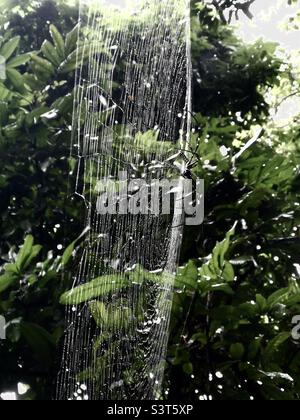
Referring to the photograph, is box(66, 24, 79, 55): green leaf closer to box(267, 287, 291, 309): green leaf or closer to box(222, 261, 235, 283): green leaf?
box(222, 261, 235, 283): green leaf

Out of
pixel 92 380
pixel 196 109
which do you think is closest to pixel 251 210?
pixel 92 380

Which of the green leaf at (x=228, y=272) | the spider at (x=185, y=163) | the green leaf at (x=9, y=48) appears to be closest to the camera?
the green leaf at (x=228, y=272)

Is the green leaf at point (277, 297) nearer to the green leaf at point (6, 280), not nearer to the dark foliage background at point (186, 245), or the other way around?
the dark foliage background at point (186, 245)

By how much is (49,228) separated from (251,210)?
3.27 feet

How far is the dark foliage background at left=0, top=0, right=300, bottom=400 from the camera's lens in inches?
81.8

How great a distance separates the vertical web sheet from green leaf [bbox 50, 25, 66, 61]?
0.12 m

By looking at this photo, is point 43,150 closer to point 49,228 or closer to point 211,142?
point 49,228

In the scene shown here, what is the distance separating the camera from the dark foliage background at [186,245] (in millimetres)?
2078

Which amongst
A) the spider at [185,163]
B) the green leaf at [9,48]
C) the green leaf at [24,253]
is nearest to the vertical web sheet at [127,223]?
the spider at [185,163]

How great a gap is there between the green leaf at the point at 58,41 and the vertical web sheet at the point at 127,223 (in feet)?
0.38

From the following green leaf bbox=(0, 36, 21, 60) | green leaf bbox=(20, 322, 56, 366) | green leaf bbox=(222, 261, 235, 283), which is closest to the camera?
green leaf bbox=(20, 322, 56, 366)

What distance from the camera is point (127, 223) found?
2.40 m

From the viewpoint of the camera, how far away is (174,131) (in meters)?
3.13

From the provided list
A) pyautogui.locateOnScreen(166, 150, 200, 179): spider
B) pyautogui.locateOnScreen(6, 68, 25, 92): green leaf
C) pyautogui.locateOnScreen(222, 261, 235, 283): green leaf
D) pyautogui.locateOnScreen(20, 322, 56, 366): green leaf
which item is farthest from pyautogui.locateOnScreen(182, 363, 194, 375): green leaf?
Result: pyautogui.locateOnScreen(6, 68, 25, 92): green leaf
